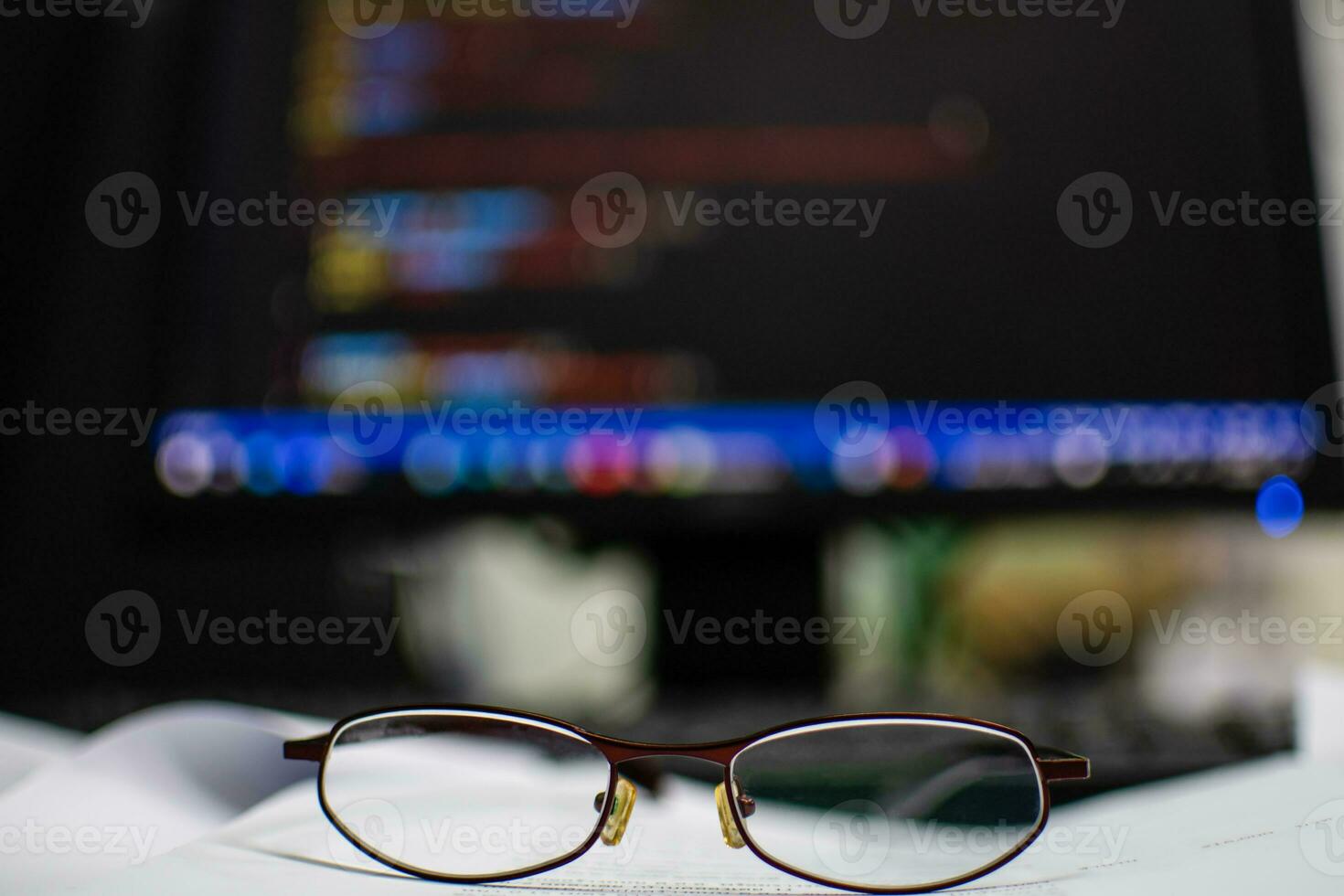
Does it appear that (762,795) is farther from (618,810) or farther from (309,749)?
(309,749)

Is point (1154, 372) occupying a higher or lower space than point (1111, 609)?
higher

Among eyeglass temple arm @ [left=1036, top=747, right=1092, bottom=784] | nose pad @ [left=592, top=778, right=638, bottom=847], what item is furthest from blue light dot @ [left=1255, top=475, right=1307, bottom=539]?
nose pad @ [left=592, top=778, right=638, bottom=847]

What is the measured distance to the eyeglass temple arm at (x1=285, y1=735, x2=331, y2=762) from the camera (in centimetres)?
31

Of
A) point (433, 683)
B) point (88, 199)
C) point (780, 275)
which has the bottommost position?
point (433, 683)

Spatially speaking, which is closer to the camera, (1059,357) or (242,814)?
(242,814)

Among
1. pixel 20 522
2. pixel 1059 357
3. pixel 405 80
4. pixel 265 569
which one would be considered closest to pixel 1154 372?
pixel 1059 357

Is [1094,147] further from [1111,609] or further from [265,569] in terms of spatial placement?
[265,569]

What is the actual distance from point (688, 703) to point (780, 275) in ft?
0.87

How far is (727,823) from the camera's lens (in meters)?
0.30

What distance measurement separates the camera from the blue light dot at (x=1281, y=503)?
0.52 metres

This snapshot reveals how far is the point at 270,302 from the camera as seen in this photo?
56cm

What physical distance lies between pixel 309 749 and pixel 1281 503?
20.4 inches

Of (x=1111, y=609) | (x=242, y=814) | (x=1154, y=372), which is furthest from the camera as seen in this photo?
(x=1111, y=609)

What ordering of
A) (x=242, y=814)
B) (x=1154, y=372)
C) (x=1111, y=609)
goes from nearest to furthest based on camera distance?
1. (x=242, y=814)
2. (x=1154, y=372)
3. (x=1111, y=609)
